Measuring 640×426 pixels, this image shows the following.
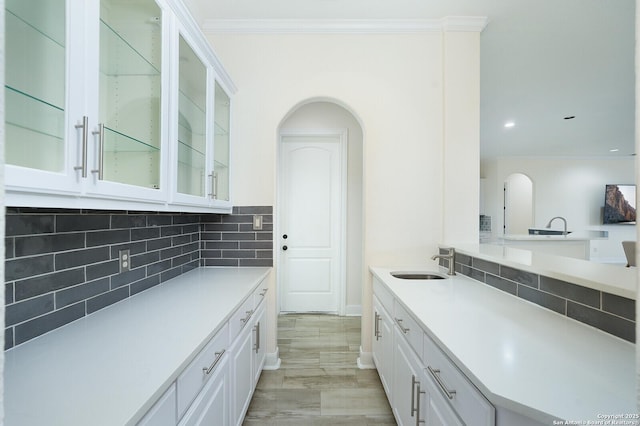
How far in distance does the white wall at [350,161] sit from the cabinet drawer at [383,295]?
1.22m

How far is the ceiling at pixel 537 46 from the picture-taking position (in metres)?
2.12

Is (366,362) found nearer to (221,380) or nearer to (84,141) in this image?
(221,380)

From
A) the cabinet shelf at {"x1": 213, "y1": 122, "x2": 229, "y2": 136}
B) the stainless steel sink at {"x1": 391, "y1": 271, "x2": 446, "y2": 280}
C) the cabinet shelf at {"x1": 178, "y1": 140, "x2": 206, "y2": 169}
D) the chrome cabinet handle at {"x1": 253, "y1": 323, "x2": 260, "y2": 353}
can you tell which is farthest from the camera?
Result: the stainless steel sink at {"x1": 391, "y1": 271, "x2": 446, "y2": 280}

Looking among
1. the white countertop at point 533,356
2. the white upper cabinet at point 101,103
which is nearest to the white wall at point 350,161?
the white upper cabinet at point 101,103

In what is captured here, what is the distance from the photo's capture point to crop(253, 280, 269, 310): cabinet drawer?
1885mm

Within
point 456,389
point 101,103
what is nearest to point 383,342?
point 456,389

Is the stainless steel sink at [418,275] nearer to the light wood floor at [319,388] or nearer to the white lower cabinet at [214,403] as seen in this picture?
the light wood floor at [319,388]

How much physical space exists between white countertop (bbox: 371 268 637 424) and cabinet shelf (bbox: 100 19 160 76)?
60.3 inches

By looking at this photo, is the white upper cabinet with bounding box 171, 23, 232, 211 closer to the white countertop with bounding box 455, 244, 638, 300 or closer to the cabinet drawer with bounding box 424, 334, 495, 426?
the cabinet drawer with bounding box 424, 334, 495, 426

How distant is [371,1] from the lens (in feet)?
6.82

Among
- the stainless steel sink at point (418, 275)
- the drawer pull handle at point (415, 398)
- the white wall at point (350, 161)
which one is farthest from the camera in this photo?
the white wall at point (350, 161)

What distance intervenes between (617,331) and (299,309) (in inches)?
116

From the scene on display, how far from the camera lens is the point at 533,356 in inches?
35.4

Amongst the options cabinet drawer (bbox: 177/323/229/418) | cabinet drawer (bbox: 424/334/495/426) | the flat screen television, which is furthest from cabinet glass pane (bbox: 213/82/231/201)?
the flat screen television
